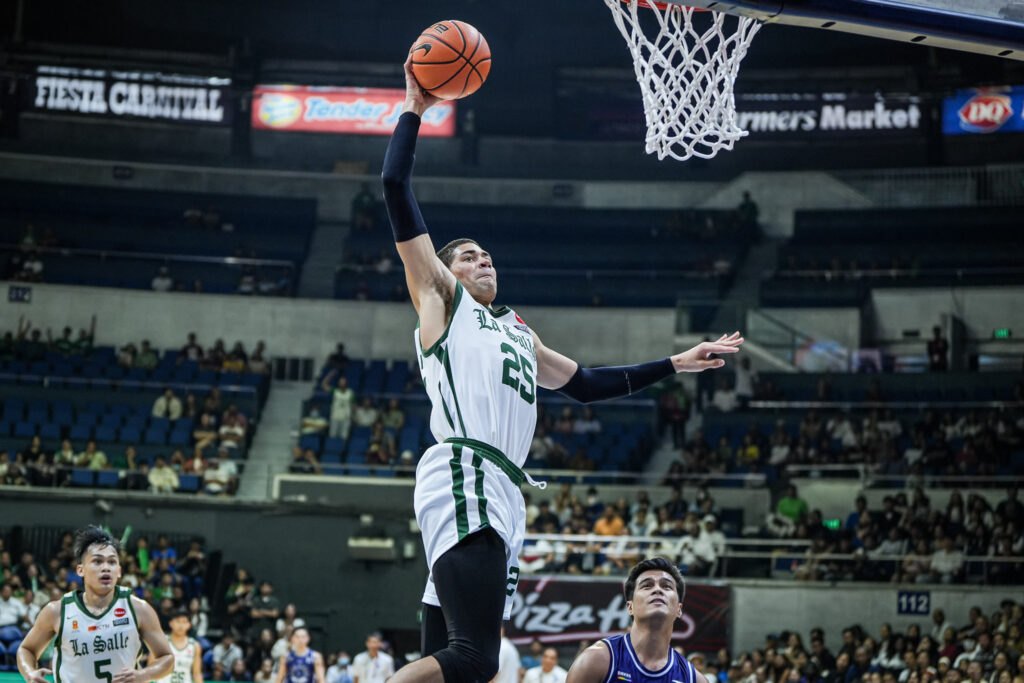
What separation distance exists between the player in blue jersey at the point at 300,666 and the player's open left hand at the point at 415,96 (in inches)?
433

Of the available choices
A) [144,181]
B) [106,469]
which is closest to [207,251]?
[144,181]

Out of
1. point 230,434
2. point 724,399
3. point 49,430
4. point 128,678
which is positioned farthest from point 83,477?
point 128,678

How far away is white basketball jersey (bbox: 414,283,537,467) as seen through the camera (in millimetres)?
4594

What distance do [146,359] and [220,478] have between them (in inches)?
219

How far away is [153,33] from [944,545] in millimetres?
23665

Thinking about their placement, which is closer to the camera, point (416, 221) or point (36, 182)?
point (416, 221)

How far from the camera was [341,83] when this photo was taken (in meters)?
31.5

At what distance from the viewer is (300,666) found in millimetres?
14727

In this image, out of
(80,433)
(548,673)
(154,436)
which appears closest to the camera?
(548,673)

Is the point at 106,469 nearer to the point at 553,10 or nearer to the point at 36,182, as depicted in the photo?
the point at 36,182

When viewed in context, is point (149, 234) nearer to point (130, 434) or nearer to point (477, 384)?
point (130, 434)

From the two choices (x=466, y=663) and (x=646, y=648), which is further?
(x=646, y=648)

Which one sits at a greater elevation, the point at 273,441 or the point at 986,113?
the point at 986,113

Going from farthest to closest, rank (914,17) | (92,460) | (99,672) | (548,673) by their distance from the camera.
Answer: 1. (92,460)
2. (548,673)
3. (99,672)
4. (914,17)
